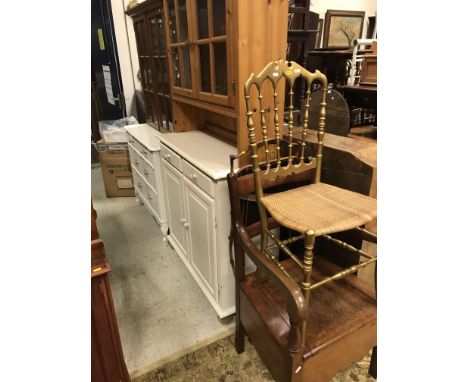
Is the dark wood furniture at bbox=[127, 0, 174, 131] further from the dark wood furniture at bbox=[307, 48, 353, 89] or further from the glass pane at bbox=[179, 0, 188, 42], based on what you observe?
the dark wood furniture at bbox=[307, 48, 353, 89]

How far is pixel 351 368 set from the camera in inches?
54.9

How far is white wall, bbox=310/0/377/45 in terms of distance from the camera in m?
3.96

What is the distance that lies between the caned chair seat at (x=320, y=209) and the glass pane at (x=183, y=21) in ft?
3.77

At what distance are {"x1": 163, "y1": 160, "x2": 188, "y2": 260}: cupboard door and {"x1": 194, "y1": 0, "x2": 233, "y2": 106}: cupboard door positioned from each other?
48 cm

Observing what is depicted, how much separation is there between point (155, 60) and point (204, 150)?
1.06m

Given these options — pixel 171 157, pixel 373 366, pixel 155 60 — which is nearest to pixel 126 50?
pixel 155 60

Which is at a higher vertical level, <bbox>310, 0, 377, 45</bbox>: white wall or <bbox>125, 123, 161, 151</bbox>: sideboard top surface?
<bbox>310, 0, 377, 45</bbox>: white wall

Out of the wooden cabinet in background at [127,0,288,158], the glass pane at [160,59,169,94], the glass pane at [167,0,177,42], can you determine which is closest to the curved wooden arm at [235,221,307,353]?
the wooden cabinet in background at [127,0,288,158]

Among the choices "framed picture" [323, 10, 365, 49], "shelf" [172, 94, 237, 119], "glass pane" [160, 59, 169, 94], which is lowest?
"shelf" [172, 94, 237, 119]

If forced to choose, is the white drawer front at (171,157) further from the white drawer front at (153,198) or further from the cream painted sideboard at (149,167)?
the white drawer front at (153,198)
